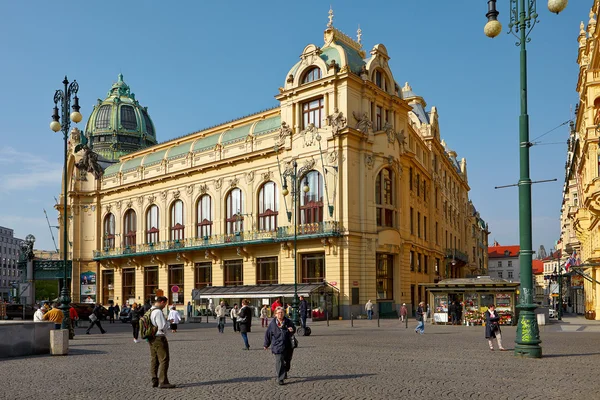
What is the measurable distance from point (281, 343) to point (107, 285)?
61423mm

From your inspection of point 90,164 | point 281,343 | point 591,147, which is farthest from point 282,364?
point 90,164

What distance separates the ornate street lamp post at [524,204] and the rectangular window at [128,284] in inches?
2175

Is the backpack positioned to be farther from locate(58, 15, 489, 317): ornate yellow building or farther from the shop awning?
the shop awning

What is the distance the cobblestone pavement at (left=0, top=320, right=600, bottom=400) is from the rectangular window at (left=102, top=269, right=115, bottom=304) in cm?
4872

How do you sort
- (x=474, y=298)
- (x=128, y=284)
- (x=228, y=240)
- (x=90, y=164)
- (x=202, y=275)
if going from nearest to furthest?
(x=474, y=298) < (x=228, y=240) < (x=202, y=275) < (x=128, y=284) < (x=90, y=164)

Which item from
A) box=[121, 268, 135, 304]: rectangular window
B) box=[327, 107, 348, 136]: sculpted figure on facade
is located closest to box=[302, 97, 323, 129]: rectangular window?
box=[327, 107, 348, 136]: sculpted figure on facade

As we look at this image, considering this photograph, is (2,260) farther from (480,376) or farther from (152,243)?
(480,376)

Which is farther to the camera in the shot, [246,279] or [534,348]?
[246,279]

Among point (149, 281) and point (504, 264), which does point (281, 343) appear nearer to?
point (149, 281)

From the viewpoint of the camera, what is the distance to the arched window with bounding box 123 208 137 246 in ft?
226

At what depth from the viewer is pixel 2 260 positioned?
158500 mm

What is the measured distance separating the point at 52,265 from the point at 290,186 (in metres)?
32.2

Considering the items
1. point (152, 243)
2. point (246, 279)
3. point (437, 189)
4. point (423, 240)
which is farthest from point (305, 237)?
point (437, 189)

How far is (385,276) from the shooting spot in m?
52.2
